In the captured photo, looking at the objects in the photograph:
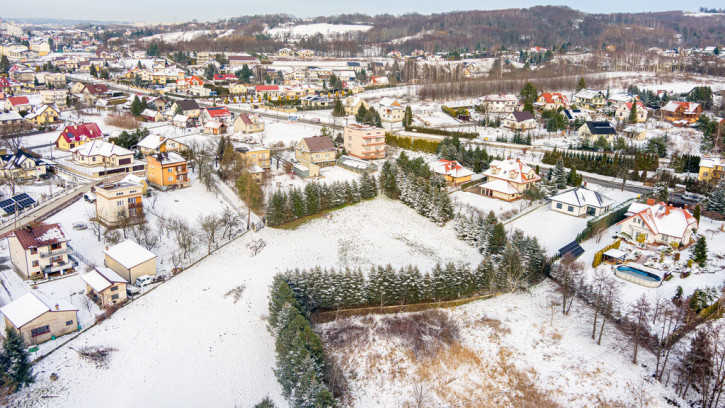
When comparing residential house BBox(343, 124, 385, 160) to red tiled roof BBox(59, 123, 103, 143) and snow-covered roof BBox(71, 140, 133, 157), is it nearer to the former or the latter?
snow-covered roof BBox(71, 140, 133, 157)

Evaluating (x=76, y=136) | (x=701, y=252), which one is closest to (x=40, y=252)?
(x=76, y=136)

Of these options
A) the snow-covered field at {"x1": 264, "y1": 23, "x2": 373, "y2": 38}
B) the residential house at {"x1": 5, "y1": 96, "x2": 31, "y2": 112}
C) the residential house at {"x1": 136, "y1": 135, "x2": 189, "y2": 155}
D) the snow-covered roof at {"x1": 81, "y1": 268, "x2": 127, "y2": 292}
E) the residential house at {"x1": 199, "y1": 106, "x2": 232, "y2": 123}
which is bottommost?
the snow-covered roof at {"x1": 81, "y1": 268, "x2": 127, "y2": 292}

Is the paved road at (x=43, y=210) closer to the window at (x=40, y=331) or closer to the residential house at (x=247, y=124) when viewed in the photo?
the window at (x=40, y=331)

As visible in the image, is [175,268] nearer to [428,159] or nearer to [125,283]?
[125,283]

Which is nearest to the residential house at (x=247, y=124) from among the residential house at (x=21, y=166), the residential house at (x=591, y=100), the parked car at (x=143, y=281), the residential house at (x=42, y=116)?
the residential house at (x=21, y=166)

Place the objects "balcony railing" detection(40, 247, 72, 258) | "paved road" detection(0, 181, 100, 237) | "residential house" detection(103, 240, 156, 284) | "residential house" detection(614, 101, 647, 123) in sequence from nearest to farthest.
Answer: "balcony railing" detection(40, 247, 72, 258), "residential house" detection(103, 240, 156, 284), "paved road" detection(0, 181, 100, 237), "residential house" detection(614, 101, 647, 123)

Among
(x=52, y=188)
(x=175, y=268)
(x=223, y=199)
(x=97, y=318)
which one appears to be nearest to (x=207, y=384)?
(x=97, y=318)

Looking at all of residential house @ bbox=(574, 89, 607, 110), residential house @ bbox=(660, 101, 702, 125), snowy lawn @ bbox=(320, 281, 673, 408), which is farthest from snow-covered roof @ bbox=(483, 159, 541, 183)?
residential house @ bbox=(574, 89, 607, 110)
